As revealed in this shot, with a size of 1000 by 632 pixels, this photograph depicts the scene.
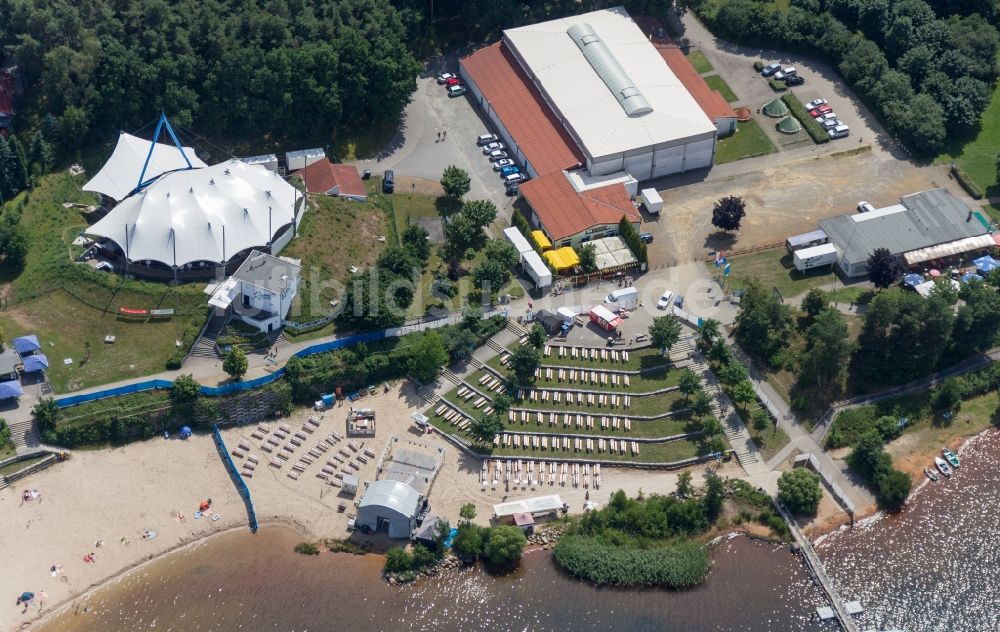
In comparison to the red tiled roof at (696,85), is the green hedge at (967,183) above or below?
below

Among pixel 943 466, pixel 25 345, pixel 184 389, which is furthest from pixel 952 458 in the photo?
pixel 25 345

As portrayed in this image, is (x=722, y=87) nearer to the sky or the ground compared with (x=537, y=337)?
nearer to the sky

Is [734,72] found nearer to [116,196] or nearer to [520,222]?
[520,222]

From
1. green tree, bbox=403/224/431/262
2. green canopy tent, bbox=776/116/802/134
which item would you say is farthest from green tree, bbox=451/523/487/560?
green canopy tent, bbox=776/116/802/134

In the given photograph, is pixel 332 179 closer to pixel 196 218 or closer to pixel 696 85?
pixel 196 218

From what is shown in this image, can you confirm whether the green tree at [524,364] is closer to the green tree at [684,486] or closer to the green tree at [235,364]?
the green tree at [684,486]

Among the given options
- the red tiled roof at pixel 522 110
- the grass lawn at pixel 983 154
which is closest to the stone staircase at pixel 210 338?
the red tiled roof at pixel 522 110

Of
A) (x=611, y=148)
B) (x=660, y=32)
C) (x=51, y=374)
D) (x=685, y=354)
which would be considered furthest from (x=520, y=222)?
(x=51, y=374)
